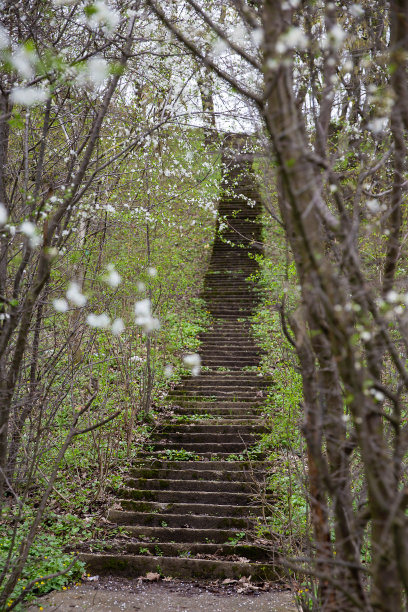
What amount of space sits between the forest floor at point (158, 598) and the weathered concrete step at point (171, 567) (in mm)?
103

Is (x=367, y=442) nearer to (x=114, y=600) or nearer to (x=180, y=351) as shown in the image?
(x=114, y=600)

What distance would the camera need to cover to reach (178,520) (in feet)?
17.8

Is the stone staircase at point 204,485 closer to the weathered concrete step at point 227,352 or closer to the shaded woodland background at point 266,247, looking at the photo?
the weathered concrete step at point 227,352

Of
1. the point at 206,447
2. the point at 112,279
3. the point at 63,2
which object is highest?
the point at 63,2

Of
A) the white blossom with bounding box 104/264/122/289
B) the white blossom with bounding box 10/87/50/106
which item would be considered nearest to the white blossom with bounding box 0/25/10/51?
the white blossom with bounding box 10/87/50/106

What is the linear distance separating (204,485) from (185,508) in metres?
0.43

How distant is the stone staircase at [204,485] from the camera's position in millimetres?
4688

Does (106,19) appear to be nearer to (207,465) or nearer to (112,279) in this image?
(112,279)

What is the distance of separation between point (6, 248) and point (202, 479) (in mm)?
3762

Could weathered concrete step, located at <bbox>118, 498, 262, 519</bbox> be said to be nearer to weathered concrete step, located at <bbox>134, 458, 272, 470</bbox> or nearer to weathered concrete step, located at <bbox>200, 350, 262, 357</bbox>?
weathered concrete step, located at <bbox>134, 458, 272, 470</bbox>

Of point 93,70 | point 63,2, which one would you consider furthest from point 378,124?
point 63,2

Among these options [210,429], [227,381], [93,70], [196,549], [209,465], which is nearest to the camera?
[93,70]

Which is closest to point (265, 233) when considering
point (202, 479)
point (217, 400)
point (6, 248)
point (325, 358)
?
point (217, 400)

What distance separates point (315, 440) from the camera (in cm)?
209
